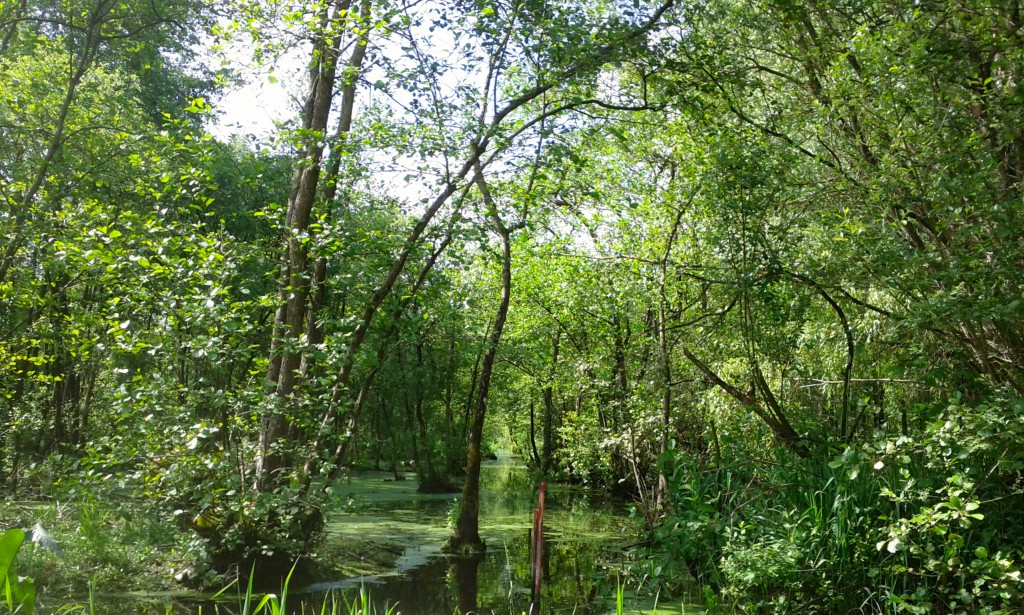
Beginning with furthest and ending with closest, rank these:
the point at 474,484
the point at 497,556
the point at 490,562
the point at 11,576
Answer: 1. the point at 474,484
2. the point at 497,556
3. the point at 490,562
4. the point at 11,576

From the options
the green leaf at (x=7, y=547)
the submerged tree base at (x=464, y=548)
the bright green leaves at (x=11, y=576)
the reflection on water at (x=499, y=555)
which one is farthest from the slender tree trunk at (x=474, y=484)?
the green leaf at (x=7, y=547)

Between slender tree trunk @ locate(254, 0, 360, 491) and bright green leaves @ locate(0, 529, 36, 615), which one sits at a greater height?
slender tree trunk @ locate(254, 0, 360, 491)

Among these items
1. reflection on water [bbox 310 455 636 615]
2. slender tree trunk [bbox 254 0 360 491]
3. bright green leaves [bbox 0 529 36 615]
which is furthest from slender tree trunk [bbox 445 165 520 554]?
bright green leaves [bbox 0 529 36 615]

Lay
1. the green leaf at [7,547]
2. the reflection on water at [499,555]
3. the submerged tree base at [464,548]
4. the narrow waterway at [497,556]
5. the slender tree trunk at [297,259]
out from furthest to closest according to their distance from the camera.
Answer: the submerged tree base at [464,548] → the reflection on water at [499,555] → the narrow waterway at [497,556] → the slender tree trunk at [297,259] → the green leaf at [7,547]

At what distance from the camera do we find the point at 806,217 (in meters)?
8.13

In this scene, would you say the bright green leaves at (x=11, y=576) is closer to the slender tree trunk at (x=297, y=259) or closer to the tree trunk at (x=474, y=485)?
the slender tree trunk at (x=297, y=259)

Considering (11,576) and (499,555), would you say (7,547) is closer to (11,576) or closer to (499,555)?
(11,576)

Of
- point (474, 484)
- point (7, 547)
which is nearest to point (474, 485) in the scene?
point (474, 484)

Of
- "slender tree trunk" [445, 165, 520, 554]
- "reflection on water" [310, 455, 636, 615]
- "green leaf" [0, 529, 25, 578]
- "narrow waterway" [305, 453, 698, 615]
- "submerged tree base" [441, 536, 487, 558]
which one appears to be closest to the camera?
"green leaf" [0, 529, 25, 578]

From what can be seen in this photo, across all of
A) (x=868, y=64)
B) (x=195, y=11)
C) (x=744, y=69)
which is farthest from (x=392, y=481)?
(x=868, y=64)

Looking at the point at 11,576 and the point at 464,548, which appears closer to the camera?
the point at 11,576

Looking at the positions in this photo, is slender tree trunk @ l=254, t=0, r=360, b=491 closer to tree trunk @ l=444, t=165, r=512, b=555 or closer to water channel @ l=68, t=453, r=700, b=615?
water channel @ l=68, t=453, r=700, b=615

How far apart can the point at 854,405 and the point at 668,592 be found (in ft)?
12.2

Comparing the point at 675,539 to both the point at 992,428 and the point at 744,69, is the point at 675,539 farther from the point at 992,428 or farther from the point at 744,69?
the point at 744,69
